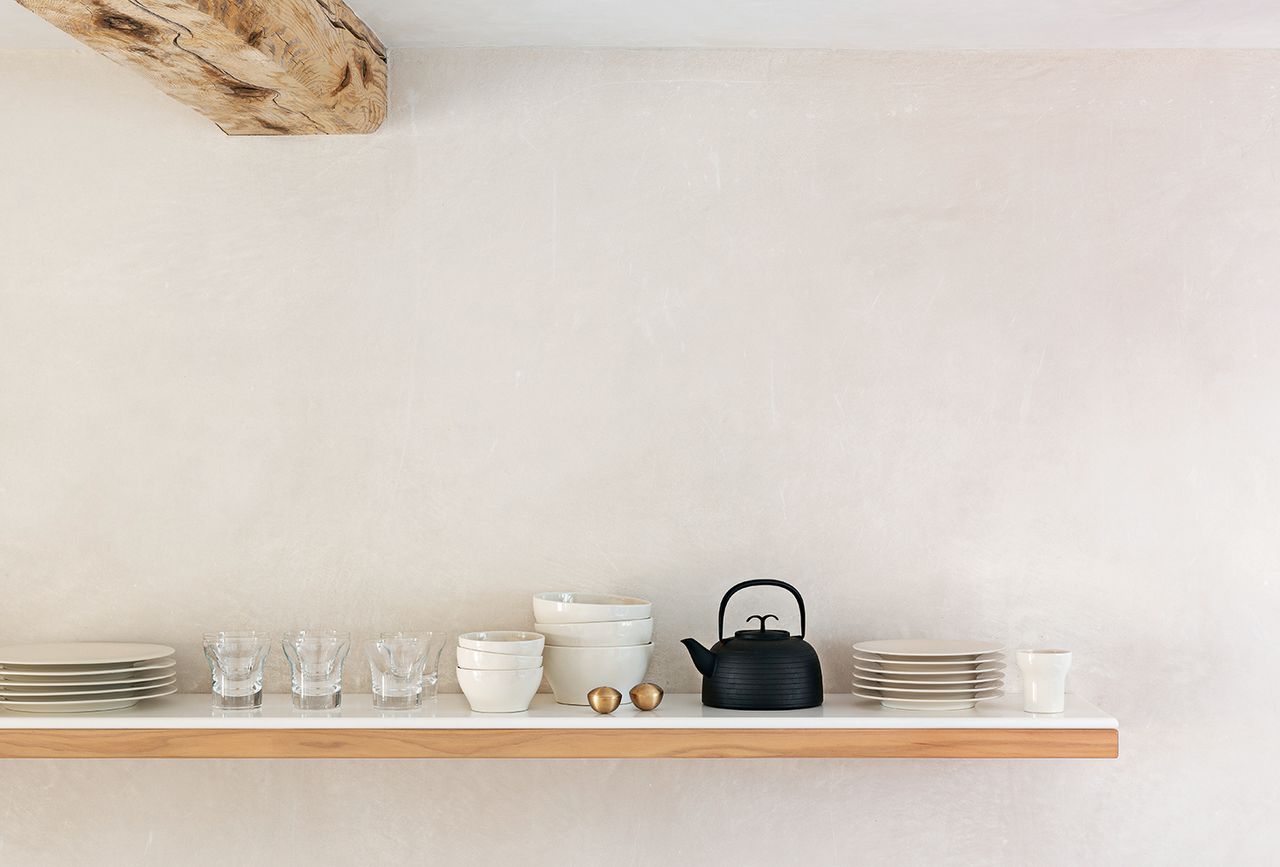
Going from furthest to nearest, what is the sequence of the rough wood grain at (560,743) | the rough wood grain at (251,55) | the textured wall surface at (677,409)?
the textured wall surface at (677,409) < the rough wood grain at (560,743) < the rough wood grain at (251,55)

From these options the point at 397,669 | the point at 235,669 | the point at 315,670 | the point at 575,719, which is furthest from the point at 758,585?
the point at 235,669

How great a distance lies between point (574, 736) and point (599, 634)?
17 centimetres

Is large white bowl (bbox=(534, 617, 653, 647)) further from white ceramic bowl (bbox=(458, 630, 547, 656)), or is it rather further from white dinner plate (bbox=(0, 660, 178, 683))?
white dinner plate (bbox=(0, 660, 178, 683))

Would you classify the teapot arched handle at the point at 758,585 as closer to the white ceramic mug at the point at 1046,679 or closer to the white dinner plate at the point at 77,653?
the white ceramic mug at the point at 1046,679

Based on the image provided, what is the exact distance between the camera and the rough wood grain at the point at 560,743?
1.55 m

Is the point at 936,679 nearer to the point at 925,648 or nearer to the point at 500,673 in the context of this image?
the point at 925,648

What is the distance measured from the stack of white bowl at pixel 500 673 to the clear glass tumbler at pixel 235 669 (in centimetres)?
31

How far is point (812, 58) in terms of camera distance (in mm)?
1873

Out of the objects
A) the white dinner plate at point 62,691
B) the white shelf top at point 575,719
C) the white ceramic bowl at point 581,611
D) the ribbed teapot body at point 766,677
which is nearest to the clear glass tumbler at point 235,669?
the white shelf top at point 575,719

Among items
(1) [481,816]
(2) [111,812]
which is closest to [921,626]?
(1) [481,816]

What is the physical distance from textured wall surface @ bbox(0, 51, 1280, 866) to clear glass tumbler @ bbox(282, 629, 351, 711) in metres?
0.19

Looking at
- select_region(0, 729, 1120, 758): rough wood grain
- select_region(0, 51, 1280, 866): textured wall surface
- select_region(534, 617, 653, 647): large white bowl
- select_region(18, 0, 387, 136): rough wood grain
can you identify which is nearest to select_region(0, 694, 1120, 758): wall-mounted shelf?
select_region(0, 729, 1120, 758): rough wood grain

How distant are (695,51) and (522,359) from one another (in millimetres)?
590

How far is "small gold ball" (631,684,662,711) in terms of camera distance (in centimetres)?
163
